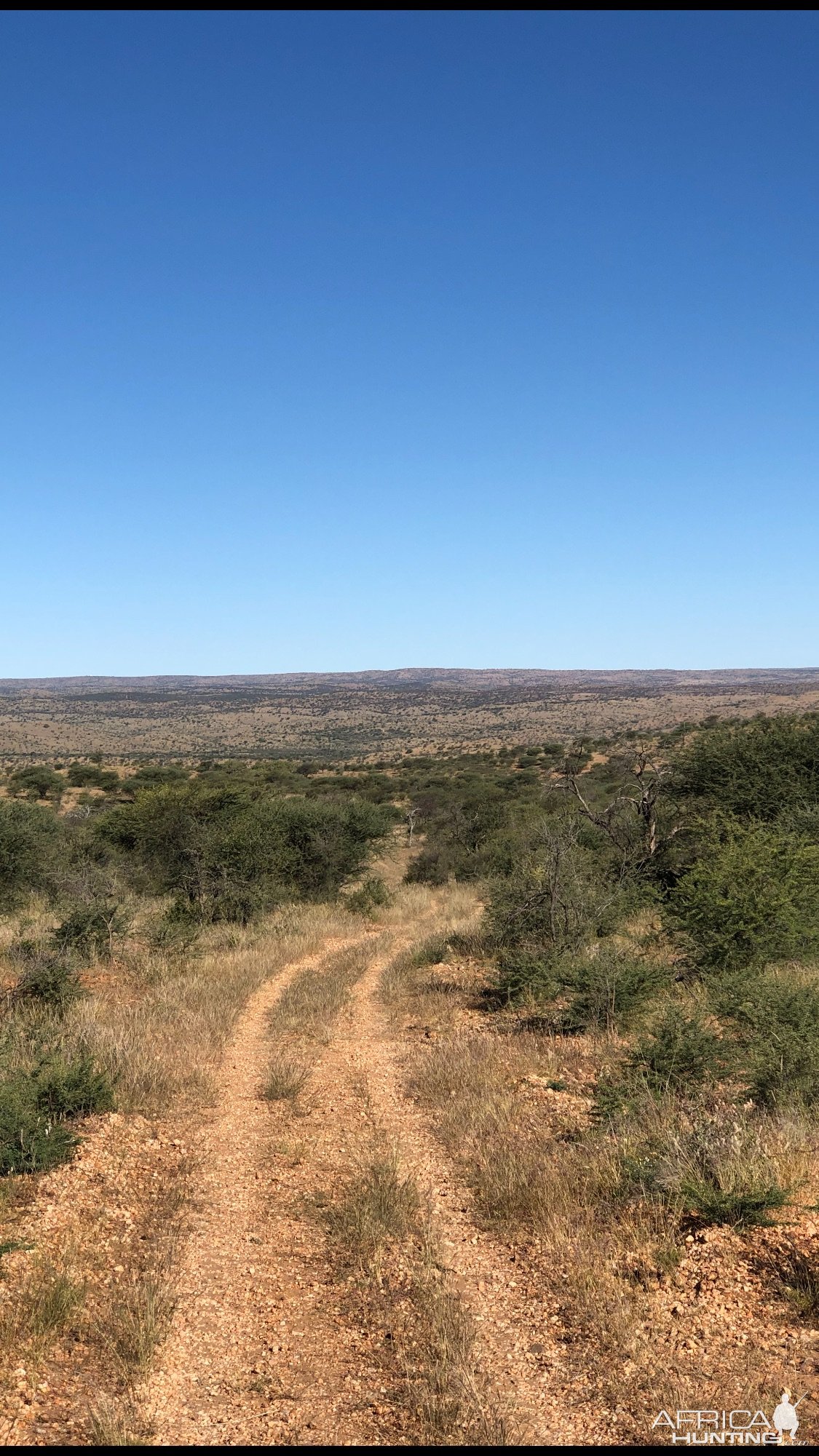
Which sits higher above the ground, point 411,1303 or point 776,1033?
point 776,1033

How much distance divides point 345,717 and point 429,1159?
132m

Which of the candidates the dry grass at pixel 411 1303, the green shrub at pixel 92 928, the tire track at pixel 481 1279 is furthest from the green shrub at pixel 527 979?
the green shrub at pixel 92 928

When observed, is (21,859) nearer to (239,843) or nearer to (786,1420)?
(239,843)

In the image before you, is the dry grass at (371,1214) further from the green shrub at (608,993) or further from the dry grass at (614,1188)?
the green shrub at (608,993)

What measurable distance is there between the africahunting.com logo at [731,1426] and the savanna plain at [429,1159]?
55mm

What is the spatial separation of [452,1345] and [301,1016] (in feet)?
26.9

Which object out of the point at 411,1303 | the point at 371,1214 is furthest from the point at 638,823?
the point at 411,1303

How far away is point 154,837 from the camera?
2678 cm

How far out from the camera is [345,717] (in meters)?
139

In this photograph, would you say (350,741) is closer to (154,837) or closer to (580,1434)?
(154,837)

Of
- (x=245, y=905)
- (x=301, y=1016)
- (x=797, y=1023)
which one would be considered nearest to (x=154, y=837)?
Answer: (x=245, y=905)

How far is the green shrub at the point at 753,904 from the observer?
1266 centimetres

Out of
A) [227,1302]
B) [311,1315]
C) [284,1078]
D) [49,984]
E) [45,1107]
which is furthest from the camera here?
[49,984]

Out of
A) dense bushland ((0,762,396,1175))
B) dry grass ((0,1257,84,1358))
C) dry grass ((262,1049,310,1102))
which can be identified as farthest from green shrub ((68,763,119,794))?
dry grass ((0,1257,84,1358))
